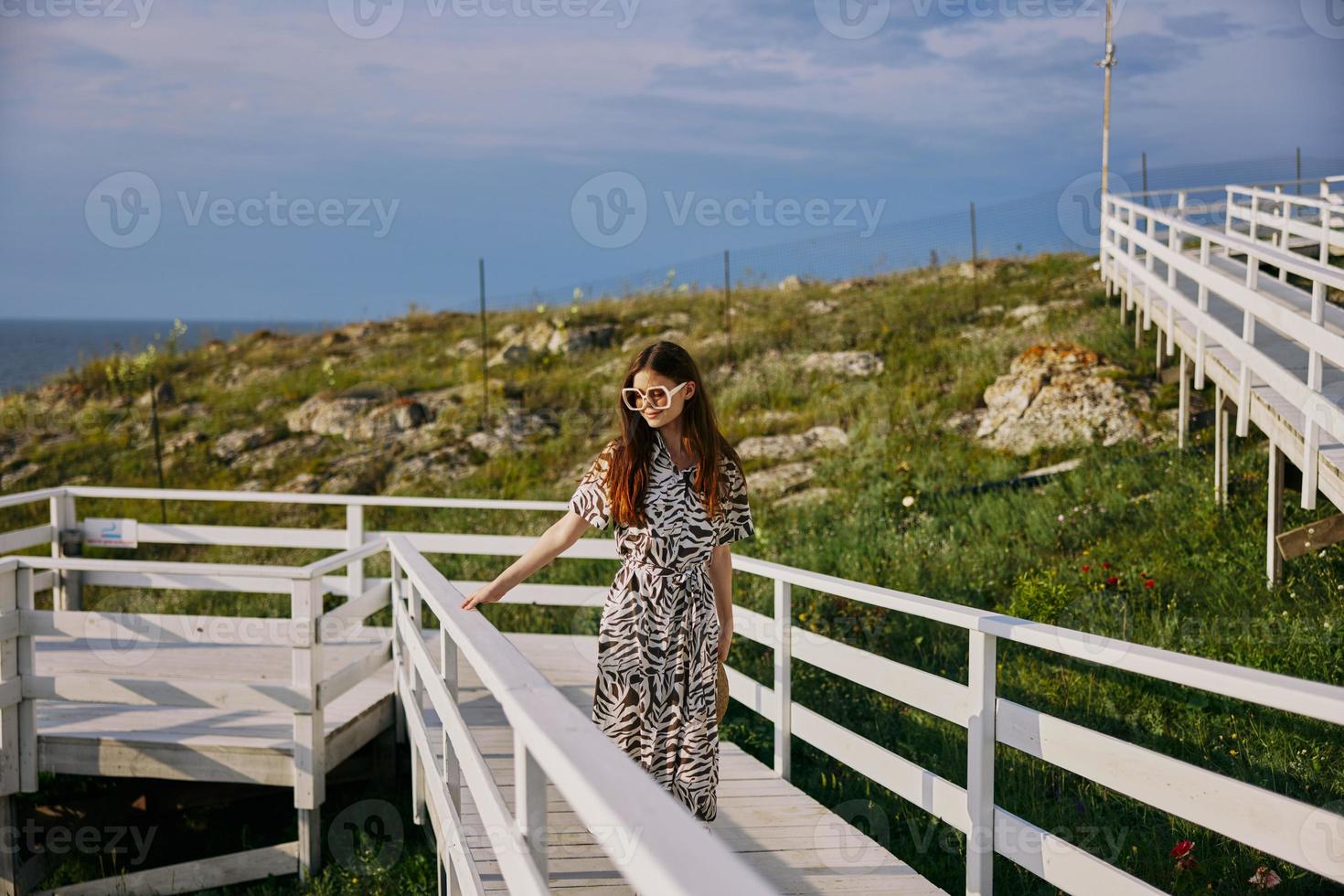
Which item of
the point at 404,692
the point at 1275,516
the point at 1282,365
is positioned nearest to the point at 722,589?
the point at 404,692

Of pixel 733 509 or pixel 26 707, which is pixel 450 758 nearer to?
pixel 733 509

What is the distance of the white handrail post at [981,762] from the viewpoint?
3566 mm

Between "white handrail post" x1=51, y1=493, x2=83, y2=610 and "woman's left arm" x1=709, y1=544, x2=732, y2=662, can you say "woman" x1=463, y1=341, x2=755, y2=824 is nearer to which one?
"woman's left arm" x1=709, y1=544, x2=732, y2=662

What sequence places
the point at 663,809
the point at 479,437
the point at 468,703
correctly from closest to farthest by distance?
the point at 663,809, the point at 468,703, the point at 479,437

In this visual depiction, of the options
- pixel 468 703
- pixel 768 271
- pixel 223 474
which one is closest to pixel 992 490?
pixel 468 703

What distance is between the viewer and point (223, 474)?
Answer: 767 inches

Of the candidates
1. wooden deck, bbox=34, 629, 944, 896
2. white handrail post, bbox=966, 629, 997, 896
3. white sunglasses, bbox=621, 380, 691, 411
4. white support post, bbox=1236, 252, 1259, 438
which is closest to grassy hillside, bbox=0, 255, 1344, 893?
wooden deck, bbox=34, 629, 944, 896

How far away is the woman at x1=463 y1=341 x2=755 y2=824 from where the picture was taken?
356 centimetres

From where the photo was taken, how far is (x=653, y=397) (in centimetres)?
350

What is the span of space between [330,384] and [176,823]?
16653 mm

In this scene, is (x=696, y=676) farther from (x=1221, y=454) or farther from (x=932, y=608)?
(x=1221, y=454)

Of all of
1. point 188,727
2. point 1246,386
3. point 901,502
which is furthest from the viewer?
point 901,502

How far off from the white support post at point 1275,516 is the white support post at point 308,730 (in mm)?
5971

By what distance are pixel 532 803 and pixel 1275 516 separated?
6706 millimetres
